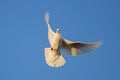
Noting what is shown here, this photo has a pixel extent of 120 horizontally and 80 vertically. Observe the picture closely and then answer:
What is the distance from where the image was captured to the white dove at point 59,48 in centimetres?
821

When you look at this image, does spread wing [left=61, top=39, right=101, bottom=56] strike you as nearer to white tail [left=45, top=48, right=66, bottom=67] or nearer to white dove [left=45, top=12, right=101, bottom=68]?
white dove [left=45, top=12, right=101, bottom=68]

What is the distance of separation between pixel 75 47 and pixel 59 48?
16.4 inches

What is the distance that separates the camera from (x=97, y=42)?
829 cm

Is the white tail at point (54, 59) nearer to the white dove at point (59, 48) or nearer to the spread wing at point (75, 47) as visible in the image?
the white dove at point (59, 48)

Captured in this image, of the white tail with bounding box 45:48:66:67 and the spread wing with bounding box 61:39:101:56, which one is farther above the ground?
the spread wing with bounding box 61:39:101:56

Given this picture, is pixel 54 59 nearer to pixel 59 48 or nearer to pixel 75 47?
pixel 59 48

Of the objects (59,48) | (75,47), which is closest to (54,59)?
(59,48)

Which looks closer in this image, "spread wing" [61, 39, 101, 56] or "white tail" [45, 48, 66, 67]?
"white tail" [45, 48, 66, 67]

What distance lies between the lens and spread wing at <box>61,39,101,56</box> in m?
8.42

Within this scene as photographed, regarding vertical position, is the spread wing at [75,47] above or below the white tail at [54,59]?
above

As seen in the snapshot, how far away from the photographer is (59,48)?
8289 mm

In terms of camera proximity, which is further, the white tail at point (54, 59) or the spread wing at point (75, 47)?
the spread wing at point (75, 47)

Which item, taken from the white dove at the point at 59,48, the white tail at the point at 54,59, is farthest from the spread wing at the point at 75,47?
the white tail at the point at 54,59

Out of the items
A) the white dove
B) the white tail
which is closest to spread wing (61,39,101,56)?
the white dove
